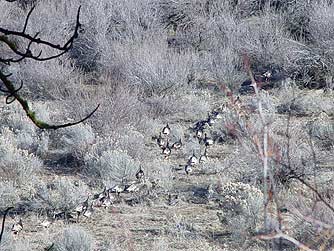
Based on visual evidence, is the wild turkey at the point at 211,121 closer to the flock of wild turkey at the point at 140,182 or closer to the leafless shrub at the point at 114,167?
the flock of wild turkey at the point at 140,182

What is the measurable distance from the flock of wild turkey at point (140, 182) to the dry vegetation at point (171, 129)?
24 mm

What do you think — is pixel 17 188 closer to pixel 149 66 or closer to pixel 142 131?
pixel 142 131

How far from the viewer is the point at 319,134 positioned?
1104 cm

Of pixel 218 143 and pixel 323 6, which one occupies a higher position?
pixel 323 6

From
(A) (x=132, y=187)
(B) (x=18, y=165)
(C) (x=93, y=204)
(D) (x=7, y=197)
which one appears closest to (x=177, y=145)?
(A) (x=132, y=187)

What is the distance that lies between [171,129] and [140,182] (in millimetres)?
2285

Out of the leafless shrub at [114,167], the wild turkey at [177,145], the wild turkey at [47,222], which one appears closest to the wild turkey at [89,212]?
the wild turkey at [47,222]

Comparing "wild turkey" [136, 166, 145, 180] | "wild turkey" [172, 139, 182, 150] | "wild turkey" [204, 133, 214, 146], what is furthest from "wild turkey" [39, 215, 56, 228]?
"wild turkey" [204, 133, 214, 146]

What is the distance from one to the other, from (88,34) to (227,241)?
9.13 metres

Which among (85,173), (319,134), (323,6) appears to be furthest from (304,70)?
(85,173)

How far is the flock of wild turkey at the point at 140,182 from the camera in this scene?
8.48 metres

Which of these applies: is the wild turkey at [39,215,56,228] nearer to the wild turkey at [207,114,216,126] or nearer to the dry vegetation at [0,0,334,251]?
the dry vegetation at [0,0,334,251]

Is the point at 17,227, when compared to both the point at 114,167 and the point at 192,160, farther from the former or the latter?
the point at 192,160

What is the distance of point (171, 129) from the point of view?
454 inches
